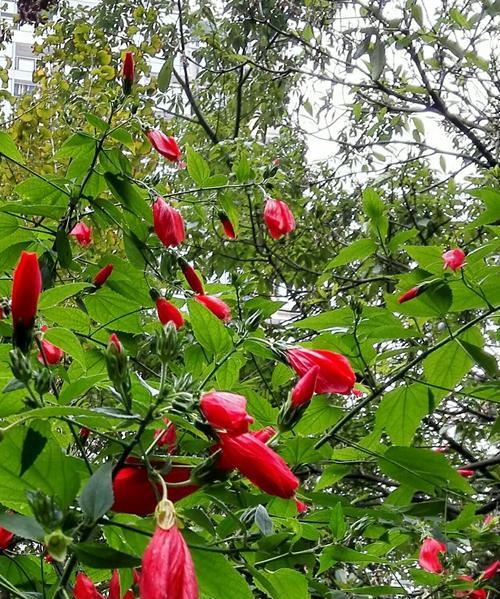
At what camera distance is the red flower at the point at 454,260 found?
0.84m

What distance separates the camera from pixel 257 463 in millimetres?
429

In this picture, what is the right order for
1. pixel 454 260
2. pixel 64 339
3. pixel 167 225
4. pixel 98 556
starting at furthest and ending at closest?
pixel 167 225 → pixel 454 260 → pixel 64 339 → pixel 98 556

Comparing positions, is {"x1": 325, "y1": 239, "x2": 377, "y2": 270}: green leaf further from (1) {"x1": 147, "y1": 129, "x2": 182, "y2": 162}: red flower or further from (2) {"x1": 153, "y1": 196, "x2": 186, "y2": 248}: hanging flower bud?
(1) {"x1": 147, "y1": 129, "x2": 182, "y2": 162}: red flower

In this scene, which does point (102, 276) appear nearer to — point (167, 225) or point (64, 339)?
point (167, 225)

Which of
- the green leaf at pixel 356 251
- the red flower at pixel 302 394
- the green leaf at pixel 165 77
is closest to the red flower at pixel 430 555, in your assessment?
the green leaf at pixel 356 251

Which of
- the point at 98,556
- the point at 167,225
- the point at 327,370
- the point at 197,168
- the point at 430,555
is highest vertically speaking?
the point at 197,168

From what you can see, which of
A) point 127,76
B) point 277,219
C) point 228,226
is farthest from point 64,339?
point 277,219

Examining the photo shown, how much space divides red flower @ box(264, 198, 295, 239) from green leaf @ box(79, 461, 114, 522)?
0.96 meters

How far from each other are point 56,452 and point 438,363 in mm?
534

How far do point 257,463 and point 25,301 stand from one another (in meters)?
0.19

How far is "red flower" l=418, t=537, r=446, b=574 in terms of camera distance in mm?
1091

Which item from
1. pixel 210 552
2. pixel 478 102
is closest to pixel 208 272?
pixel 478 102

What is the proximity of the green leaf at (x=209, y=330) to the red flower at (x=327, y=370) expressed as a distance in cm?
6

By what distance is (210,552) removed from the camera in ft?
1.62
